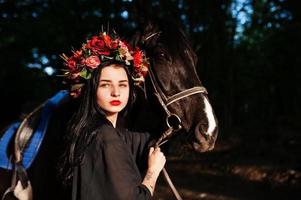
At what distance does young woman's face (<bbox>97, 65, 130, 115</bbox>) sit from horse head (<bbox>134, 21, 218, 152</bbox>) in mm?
614

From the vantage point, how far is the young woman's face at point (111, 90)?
221 cm

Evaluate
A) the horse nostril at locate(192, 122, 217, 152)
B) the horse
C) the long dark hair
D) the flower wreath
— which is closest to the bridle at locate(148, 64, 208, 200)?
the horse

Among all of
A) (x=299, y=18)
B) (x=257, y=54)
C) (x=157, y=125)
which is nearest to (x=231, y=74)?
(x=299, y=18)

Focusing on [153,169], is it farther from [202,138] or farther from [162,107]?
[162,107]

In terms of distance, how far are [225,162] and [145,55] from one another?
24.8 ft

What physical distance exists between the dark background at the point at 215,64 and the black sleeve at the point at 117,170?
1.88 m

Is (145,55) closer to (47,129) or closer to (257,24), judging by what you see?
(47,129)

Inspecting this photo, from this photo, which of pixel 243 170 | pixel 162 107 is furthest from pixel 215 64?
pixel 162 107

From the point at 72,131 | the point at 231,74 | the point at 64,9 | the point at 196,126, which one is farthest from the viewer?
the point at 231,74

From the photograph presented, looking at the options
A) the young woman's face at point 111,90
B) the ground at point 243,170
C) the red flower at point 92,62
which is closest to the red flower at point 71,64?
the red flower at point 92,62

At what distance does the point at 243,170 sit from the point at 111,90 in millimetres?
7467

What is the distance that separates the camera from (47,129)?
283 cm

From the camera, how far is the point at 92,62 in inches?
90.0

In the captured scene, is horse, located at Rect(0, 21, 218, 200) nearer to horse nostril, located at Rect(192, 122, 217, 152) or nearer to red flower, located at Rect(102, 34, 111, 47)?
horse nostril, located at Rect(192, 122, 217, 152)
